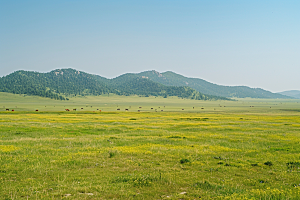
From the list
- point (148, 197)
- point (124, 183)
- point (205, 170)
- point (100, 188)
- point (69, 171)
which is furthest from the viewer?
point (205, 170)

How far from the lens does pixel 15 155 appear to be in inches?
671

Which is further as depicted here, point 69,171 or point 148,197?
point 69,171

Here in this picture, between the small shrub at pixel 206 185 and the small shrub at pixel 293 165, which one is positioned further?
the small shrub at pixel 293 165

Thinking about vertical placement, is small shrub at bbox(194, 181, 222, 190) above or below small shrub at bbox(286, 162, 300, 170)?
above

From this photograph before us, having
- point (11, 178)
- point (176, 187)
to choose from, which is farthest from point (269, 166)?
point (11, 178)

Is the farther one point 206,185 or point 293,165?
point 293,165

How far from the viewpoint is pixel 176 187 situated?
11102mm

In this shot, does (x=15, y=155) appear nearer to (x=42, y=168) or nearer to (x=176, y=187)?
(x=42, y=168)

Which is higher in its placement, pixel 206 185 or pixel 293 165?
pixel 206 185

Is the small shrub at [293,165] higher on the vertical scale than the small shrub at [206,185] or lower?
lower

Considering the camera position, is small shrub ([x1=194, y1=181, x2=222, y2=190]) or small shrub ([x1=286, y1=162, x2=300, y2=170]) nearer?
small shrub ([x1=194, y1=181, x2=222, y2=190])

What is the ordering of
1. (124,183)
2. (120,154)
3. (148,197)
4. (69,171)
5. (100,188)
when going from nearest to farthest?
(148,197), (100,188), (124,183), (69,171), (120,154)

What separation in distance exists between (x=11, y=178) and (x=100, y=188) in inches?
197

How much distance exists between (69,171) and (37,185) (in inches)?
103
